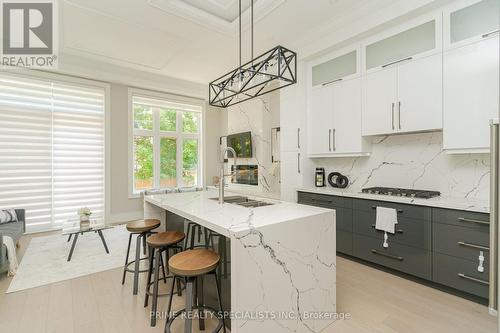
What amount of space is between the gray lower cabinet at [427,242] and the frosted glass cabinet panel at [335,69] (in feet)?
5.48

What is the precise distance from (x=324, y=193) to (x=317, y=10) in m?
2.24

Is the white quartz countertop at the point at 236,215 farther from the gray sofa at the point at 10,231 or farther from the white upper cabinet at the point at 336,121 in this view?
the gray sofa at the point at 10,231

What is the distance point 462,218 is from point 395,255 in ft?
2.42

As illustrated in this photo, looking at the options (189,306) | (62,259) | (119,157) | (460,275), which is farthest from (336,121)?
(119,157)

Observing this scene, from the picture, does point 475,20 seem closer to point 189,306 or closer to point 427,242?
point 427,242

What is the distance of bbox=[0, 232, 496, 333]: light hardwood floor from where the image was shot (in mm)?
1834

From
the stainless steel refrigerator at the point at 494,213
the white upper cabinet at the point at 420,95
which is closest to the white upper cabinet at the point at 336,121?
the white upper cabinet at the point at 420,95

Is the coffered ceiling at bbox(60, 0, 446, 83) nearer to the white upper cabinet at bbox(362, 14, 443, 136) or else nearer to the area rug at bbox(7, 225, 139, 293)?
the white upper cabinet at bbox(362, 14, 443, 136)

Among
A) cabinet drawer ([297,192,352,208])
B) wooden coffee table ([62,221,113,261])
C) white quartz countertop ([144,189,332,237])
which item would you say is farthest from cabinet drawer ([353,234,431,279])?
wooden coffee table ([62,221,113,261])

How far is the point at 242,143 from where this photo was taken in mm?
5117

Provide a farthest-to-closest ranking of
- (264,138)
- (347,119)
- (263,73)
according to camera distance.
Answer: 1. (264,138)
2. (347,119)
3. (263,73)

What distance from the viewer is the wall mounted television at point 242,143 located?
4945 millimetres

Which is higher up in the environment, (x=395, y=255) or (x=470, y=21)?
(x=470, y=21)

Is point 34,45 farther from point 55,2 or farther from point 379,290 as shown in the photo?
point 379,290
